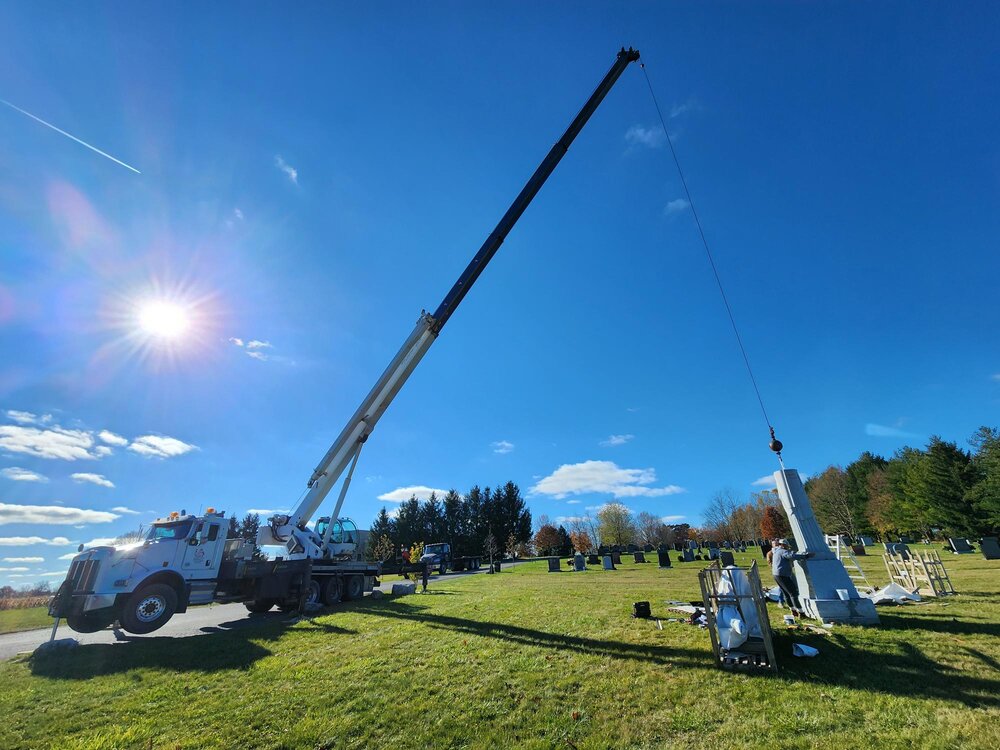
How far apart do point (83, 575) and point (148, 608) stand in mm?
1752

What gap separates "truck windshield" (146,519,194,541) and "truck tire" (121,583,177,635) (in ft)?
4.96

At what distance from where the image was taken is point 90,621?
413 inches

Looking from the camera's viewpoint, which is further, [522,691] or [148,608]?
[148,608]

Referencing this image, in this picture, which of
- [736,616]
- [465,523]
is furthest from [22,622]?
[465,523]

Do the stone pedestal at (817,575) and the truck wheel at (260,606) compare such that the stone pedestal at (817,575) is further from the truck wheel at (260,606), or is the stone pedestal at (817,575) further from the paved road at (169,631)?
the truck wheel at (260,606)

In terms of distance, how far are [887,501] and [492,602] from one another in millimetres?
68012

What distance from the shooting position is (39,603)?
2198cm

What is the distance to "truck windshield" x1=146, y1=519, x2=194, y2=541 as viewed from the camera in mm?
12742

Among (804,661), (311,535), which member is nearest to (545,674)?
(804,661)

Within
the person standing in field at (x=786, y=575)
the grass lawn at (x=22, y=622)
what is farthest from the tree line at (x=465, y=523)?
the person standing in field at (x=786, y=575)

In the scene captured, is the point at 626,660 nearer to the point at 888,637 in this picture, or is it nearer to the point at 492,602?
the point at 888,637

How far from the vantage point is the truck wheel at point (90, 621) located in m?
10.4

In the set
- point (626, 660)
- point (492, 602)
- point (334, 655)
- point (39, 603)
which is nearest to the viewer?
point (626, 660)

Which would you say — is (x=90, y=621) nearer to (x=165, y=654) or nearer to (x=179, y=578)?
(x=179, y=578)
